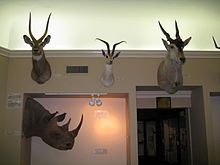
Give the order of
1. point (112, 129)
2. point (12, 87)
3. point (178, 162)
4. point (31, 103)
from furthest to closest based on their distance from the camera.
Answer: point (178, 162) < point (112, 129) < point (31, 103) < point (12, 87)

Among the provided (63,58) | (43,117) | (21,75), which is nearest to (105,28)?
(63,58)

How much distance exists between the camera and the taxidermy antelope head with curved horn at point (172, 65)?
3852 millimetres

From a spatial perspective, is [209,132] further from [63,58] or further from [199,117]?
[63,58]

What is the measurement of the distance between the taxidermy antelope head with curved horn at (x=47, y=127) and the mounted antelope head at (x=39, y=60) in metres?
0.68

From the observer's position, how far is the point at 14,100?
4.38 metres

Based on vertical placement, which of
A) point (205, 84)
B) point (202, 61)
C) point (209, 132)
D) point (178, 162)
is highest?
point (202, 61)

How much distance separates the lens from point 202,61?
4758 mm

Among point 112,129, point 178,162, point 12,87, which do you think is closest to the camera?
point 12,87

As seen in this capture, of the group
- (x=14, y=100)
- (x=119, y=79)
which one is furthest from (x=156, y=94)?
(x=14, y=100)

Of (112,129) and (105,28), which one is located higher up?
(105,28)

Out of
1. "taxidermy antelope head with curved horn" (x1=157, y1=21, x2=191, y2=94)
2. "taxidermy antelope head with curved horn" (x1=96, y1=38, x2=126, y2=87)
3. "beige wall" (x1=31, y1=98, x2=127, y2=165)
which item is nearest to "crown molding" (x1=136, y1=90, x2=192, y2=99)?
"beige wall" (x1=31, y1=98, x2=127, y2=165)

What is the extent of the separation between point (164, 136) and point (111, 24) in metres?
3.44

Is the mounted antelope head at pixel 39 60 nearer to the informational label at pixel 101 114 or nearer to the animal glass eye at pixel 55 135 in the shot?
the animal glass eye at pixel 55 135

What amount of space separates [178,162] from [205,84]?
224 centimetres
